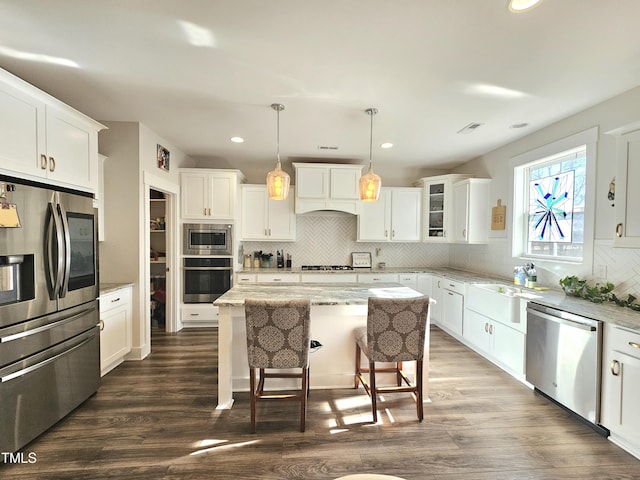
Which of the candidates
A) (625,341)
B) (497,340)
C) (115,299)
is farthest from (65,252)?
(497,340)

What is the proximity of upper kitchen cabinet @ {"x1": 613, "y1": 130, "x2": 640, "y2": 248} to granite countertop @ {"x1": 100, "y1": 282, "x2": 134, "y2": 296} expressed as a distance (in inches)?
166

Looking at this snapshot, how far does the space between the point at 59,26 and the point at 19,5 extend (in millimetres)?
171

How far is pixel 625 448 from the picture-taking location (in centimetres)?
194

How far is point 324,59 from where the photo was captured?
199 cm

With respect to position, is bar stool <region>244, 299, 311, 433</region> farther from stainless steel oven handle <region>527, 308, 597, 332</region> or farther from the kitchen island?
stainless steel oven handle <region>527, 308, 597, 332</region>

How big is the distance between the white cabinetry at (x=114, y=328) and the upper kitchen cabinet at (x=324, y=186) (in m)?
2.54

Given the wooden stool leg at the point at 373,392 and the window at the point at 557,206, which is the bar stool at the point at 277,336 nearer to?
the wooden stool leg at the point at 373,392

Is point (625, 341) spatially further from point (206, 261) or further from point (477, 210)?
point (206, 261)

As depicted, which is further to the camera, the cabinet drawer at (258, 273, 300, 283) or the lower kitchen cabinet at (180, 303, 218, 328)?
the cabinet drawer at (258, 273, 300, 283)

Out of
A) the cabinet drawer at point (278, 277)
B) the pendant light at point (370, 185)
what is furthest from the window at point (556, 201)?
the cabinet drawer at point (278, 277)

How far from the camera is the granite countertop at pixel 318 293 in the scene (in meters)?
2.36

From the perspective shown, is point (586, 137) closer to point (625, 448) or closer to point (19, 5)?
point (625, 448)

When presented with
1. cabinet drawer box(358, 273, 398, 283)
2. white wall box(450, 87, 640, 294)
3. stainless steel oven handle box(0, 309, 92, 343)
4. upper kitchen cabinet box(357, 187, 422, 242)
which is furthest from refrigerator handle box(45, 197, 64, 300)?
white wall box(450, 87, 640, 294)

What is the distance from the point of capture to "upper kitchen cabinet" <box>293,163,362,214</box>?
177 inches
